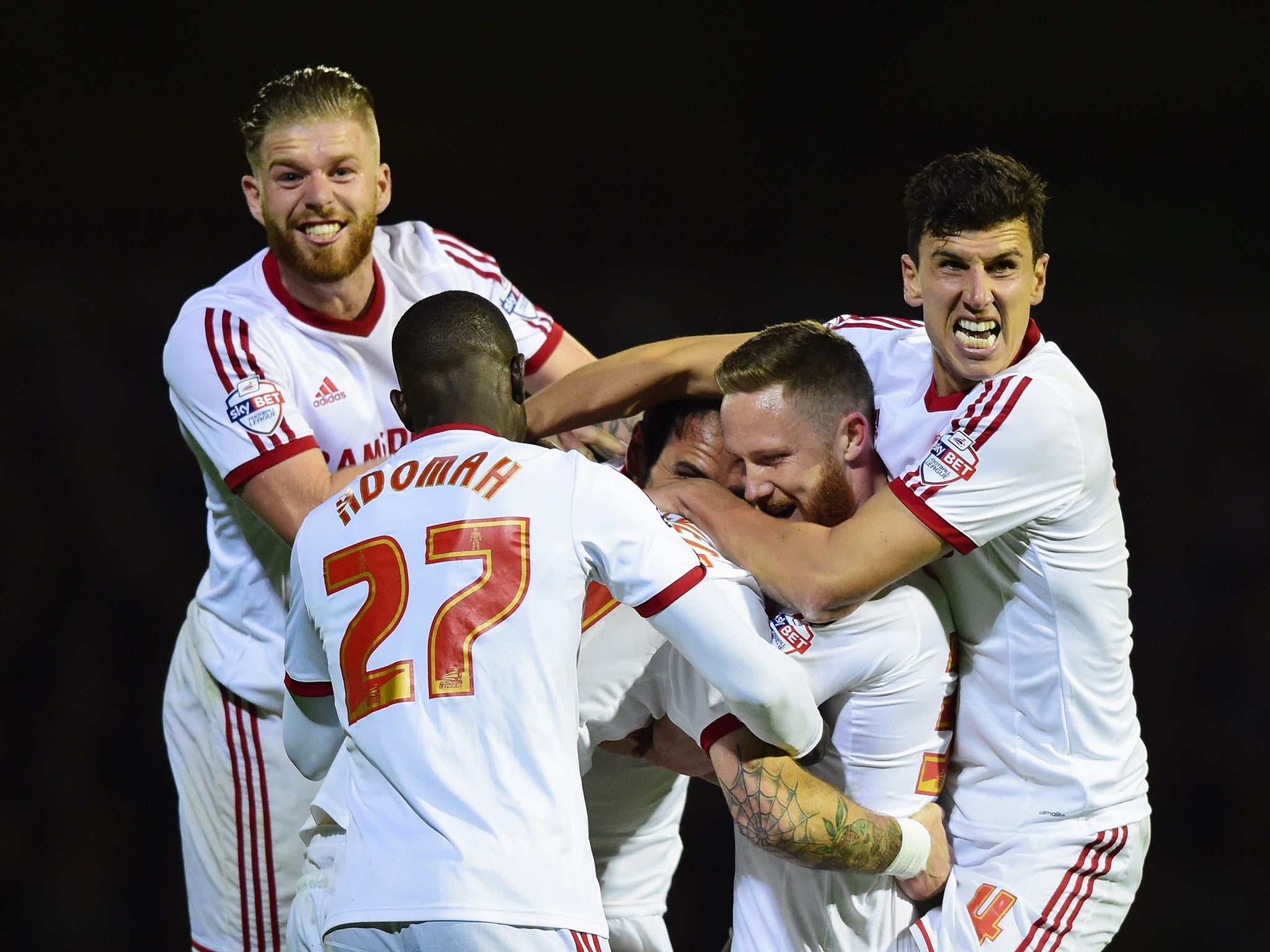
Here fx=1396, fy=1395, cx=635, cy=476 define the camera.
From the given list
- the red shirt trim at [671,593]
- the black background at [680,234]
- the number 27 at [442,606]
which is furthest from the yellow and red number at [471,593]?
the black background at [680,234]

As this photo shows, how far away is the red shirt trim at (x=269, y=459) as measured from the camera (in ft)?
10.2

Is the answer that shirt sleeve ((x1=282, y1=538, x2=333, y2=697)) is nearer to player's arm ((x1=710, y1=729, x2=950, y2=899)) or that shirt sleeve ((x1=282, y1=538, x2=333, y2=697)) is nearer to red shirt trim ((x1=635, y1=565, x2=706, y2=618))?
red shirt trim ((x1=635, y1=565, x2=706, y2=618))

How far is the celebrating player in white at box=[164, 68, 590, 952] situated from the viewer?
330cm

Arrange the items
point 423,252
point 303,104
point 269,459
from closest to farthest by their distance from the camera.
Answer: point 269,459, point 303,104, point 423,252

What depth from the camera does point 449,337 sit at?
227 cm

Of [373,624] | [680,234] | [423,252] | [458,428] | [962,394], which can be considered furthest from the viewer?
[680,234]

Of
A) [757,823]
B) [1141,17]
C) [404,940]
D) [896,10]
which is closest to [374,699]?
[404,940]

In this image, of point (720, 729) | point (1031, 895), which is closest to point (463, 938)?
point (720, 729)

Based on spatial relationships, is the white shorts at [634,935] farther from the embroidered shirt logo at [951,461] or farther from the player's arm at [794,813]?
the embroidered shirt logo at [951,461]

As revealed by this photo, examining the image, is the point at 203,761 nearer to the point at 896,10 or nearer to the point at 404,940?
the point at 404,940

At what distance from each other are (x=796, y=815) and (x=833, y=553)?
458 millimetres

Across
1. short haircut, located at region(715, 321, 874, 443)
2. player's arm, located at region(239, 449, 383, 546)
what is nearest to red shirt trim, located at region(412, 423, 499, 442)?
short haircut, located at region(715, 321, 874, 443)

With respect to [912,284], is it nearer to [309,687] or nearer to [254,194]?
[309,687]

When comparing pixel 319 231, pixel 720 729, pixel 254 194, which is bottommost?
pixel 720 729
